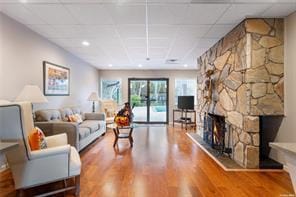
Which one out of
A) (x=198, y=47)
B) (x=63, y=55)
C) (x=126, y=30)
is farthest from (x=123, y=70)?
(x=126, y=30)

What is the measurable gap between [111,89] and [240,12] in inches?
302

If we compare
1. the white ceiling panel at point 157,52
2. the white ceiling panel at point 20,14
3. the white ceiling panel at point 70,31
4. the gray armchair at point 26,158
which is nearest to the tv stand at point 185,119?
the white ceiling panel at point 157,52

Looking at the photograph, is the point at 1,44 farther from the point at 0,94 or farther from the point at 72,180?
the point at 72,180

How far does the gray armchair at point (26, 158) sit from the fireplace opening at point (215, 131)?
311 cm

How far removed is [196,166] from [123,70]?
7.07 m

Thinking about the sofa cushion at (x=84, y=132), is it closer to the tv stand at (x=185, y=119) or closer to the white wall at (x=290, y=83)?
the white wall at (x=290, y=83)

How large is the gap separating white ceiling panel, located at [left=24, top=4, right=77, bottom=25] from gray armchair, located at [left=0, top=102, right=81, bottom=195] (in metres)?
1.46

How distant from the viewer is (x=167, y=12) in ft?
11.4

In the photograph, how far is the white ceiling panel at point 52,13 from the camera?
10.7 feet

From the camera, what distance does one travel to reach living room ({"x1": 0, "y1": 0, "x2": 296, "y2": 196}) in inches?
118

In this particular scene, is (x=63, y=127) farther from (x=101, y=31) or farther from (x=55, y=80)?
(x=101, y=31)

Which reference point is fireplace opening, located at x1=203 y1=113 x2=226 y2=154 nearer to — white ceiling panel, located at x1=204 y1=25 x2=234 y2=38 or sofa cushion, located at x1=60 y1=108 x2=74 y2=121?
white ceiling panel, located at x1=204 y1=25 x2=234 y2=38

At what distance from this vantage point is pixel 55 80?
5.58 meters

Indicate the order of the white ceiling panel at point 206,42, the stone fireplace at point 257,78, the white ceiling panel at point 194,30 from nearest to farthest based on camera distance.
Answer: the stone fireplace at point 257,78
the white ceiling panel at point 194,30
the white ceiling panel at point 206,42
